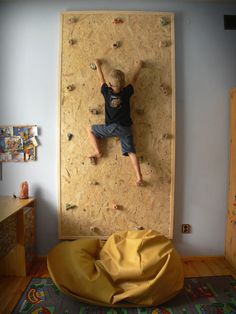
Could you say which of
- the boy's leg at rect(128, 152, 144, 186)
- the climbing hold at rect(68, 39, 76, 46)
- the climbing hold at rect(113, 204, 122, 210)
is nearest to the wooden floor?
the climbing hold at rect(113, 204, 122, 210)

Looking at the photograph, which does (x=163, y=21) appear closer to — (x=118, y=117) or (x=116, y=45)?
(x=116, y=45)

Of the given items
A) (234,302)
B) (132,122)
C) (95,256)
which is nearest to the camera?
(234,302)

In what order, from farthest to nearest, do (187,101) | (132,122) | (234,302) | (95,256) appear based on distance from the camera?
1. (187,101)
2. (132,122)
3. (95,256)
4. (234,302)

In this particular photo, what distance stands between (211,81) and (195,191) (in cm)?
111

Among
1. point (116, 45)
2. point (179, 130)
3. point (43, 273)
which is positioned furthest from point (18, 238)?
point (116, 45)

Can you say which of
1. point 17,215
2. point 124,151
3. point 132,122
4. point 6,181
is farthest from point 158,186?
point 6,181

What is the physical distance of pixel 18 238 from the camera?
186cm

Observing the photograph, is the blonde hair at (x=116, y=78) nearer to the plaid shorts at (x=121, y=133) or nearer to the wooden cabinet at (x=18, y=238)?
the plaid shorts at (x=121, y=133)

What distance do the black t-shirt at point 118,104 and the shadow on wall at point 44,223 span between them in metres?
1.00

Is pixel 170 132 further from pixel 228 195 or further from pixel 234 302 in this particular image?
pixel 234 302

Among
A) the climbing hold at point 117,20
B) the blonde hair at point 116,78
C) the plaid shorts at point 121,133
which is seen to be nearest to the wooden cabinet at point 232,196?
the plaid shorts at point 121,133

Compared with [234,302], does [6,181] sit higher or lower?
higher

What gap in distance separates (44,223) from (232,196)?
1.89 meters

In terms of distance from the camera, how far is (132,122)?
1976 mm
